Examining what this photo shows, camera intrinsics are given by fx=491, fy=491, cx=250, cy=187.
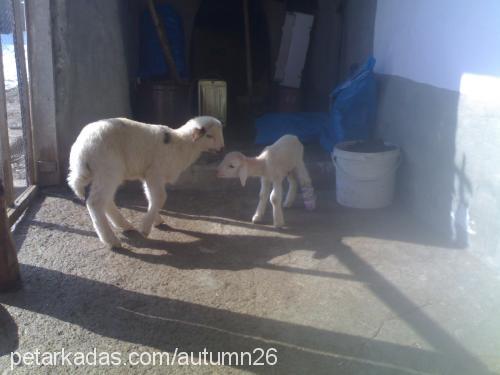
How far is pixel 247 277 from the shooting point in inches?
163

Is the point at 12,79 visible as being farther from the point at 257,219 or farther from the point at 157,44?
the point at 257,219

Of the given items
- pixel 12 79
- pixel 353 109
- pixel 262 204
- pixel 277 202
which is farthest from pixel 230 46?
pixel 277 202

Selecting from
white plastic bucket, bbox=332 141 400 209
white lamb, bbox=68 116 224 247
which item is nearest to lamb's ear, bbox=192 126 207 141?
white lamb, bbox=68 116 224 247

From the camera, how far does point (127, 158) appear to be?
15.0 ft

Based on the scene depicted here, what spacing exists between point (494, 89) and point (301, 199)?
2.63 metres

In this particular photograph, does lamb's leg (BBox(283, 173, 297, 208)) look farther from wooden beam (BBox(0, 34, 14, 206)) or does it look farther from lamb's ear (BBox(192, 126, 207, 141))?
wooden beam (BBox(0, 34, 14, 206))

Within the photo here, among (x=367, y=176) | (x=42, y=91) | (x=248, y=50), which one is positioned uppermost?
(x=248, y=50)

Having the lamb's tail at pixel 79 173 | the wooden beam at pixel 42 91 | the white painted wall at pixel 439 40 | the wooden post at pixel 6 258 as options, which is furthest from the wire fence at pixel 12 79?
the white painted wall at pixel 439 40

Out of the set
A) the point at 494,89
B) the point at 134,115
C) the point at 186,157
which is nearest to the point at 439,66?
the point at 494,89

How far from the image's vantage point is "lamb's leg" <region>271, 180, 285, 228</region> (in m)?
5.12

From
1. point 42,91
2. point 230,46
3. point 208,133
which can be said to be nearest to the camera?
point 208,133

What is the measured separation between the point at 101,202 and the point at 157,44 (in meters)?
5.23

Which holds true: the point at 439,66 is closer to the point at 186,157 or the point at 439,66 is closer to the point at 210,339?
the point at 186,157

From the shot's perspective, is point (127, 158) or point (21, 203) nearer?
point (127, 158)
